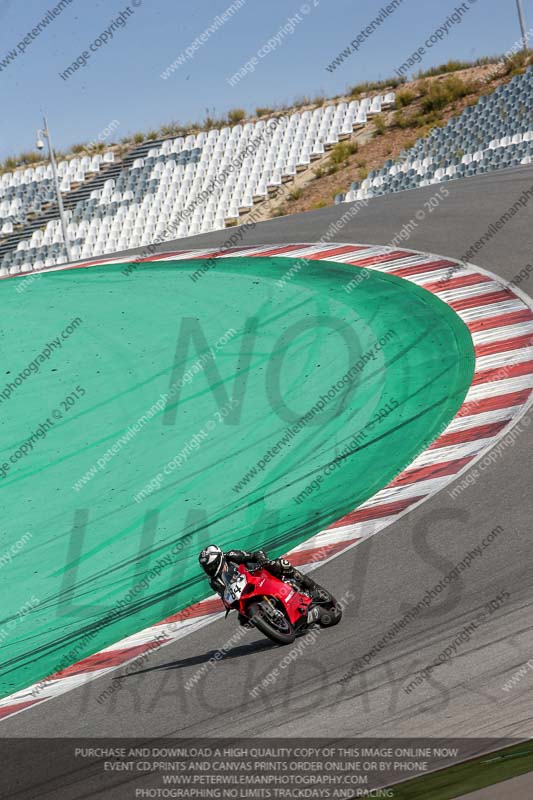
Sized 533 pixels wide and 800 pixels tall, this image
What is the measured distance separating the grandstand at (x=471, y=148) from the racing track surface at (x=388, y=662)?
1857cm

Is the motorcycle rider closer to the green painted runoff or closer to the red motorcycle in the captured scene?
the red motorcycle

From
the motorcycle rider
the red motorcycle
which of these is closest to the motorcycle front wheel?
the red motorcycle

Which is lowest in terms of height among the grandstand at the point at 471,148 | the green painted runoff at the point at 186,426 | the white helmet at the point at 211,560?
the white helmet at the point at 211,560

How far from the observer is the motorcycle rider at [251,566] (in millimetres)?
7129

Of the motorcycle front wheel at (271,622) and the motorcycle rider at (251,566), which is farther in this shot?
the motorcycle rider at (251,566)

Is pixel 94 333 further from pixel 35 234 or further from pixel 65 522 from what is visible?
pixel 35 234

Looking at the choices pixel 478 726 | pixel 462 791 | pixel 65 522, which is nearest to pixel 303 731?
pixel 478 726

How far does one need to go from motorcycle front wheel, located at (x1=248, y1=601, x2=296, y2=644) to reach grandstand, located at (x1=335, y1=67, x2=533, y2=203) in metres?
20.3

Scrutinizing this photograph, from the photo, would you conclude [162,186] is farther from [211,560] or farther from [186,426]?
[211,560]

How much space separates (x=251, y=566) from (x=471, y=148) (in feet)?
79.4

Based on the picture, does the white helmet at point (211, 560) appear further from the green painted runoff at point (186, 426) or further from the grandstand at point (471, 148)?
the grandstand at point (471, 148)

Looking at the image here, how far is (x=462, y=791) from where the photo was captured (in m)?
4.23

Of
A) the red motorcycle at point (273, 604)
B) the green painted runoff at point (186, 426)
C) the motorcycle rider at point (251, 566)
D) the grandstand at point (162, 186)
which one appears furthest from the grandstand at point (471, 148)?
the red motorcycle at point (273, 604)

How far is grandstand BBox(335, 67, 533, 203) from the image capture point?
87.3ft
